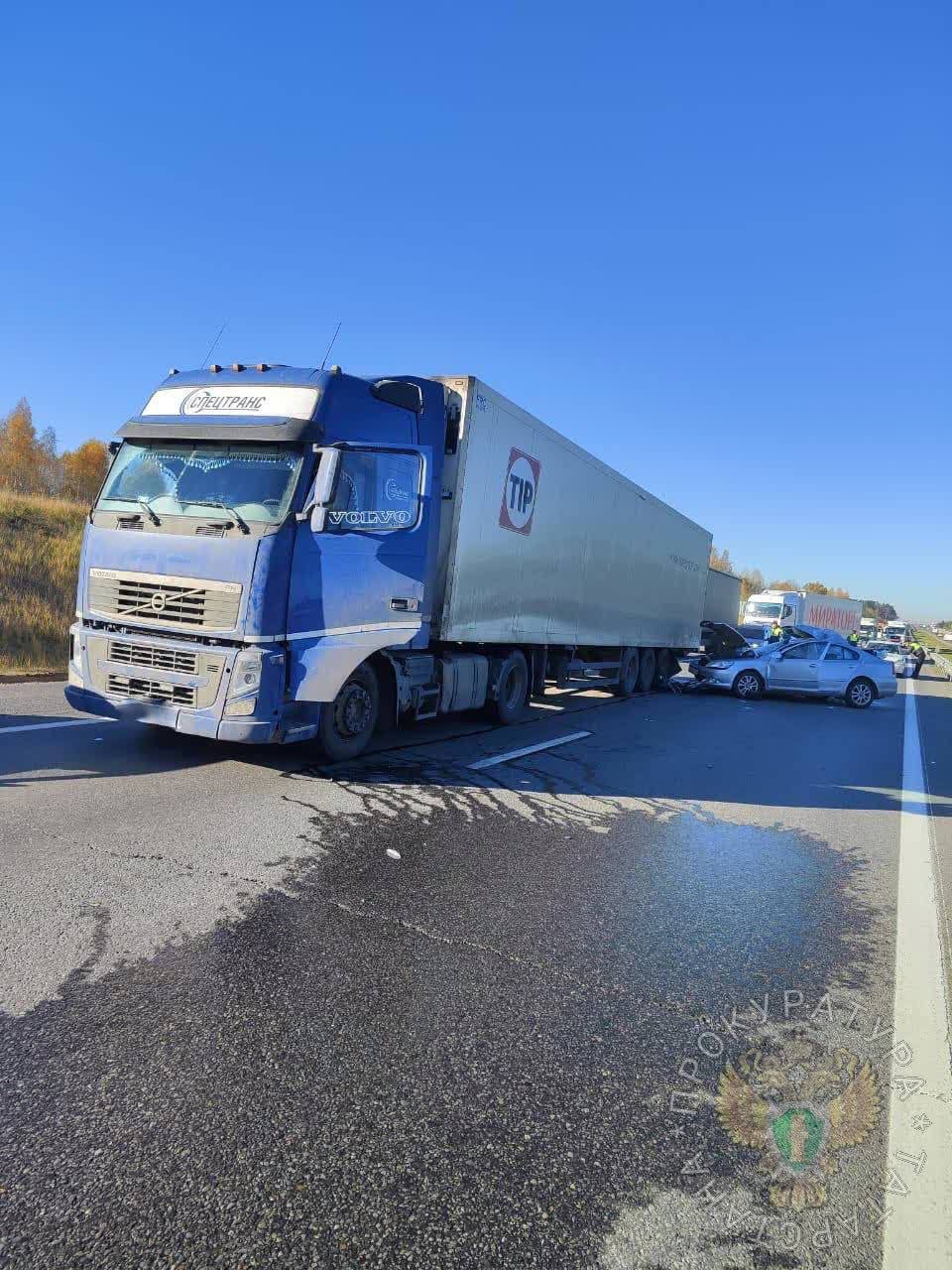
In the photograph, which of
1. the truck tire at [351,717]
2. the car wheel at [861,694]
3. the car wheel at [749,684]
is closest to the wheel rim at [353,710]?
the truck tire at [351,717]

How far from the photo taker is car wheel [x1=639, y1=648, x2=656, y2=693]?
16812mm

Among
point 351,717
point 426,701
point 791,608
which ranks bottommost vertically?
point 351,717

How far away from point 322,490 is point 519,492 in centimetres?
381

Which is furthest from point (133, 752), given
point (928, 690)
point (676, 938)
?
point (928, 690)

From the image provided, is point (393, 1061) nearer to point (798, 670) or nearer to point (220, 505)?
point (220, 505)

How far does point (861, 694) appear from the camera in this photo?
17828 millimetres

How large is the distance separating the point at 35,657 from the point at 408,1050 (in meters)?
12.9

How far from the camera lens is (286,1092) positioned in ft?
8.37

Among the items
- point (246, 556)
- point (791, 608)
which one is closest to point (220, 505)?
point (246, 556)

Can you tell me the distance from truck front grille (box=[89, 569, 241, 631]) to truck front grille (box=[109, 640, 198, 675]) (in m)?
0.21

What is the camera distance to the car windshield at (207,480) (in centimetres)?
618

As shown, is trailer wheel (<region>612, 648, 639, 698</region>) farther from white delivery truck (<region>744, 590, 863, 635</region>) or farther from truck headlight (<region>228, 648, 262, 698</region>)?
white delivery truck (<region>744, 590, 863, 635</region>)

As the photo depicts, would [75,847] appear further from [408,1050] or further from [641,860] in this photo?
[641,860]

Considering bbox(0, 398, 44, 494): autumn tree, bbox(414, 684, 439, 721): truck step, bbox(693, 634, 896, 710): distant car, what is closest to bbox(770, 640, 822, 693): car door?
bbox(693, 634, 896, 710): distant car
